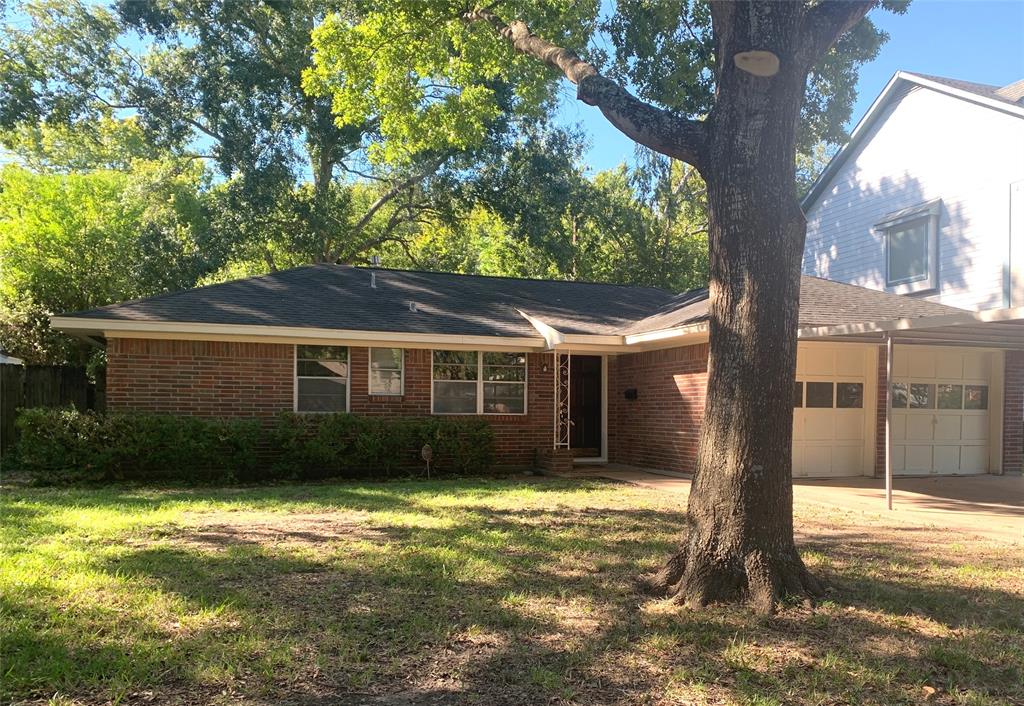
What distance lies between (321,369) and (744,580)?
353 inches

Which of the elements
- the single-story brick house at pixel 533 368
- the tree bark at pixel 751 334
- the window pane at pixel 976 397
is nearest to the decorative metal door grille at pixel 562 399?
Answer: the single-story brick house at pixel 533 368

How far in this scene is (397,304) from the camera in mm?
13727

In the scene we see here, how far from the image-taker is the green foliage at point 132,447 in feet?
33.1

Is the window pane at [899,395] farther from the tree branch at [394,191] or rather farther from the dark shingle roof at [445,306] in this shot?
the tree branch at [394,191]

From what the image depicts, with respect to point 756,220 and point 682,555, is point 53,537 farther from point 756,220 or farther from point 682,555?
point 756,220

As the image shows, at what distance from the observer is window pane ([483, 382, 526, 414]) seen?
43.8 ft

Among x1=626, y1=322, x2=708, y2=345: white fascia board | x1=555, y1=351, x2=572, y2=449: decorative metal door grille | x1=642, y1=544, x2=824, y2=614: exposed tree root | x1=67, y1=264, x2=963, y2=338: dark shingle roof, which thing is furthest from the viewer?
x1=555, y1=351, x2=572, y2=449: decorative metal door grille

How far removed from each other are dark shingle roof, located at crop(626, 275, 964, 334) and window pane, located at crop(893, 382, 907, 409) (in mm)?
1275

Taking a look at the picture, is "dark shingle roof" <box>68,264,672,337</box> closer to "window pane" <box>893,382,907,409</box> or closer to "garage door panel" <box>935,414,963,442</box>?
"window pane" <box>893,382,907,409</box>

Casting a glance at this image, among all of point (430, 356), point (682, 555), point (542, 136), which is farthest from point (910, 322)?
point (542, 136)

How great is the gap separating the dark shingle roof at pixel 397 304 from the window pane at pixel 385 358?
1.81ft

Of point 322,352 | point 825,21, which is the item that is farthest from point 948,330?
point 322,352

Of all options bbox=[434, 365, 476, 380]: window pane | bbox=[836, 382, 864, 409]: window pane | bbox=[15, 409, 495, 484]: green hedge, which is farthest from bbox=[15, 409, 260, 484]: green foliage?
bbox=[836, 382, 864, 409]: window pane

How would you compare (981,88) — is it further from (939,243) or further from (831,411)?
(831,411)
